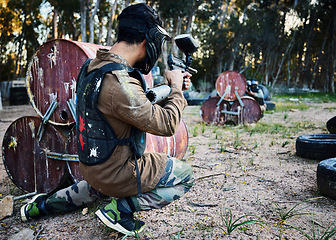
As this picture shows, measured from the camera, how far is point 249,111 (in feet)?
23.6

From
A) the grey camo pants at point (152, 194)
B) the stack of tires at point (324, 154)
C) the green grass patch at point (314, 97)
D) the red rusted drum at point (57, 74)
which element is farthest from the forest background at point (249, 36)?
the grey camo pants at point (152, 194)

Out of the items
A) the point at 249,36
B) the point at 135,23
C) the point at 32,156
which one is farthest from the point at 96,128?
the point at 249,36

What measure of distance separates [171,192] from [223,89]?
5.59 metres

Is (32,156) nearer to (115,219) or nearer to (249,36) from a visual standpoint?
(115,219)

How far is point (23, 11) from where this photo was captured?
20.3 meters

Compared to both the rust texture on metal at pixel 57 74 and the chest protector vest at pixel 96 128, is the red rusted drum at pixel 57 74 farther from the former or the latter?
the chest protector vest at pixel 96 128

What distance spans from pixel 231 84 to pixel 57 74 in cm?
522

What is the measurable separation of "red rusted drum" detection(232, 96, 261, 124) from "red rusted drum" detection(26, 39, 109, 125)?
16.8ft

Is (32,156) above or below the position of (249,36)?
below

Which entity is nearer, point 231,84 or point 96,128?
point 96,128

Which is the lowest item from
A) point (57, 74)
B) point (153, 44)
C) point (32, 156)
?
point (32, 156)

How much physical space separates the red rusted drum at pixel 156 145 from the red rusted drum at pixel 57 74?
241mm

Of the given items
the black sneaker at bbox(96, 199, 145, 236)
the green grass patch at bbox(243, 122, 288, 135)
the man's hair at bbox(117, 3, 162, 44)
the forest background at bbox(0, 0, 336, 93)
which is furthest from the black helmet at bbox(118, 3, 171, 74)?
the forest background at bbox(0, 0, 336, 93)

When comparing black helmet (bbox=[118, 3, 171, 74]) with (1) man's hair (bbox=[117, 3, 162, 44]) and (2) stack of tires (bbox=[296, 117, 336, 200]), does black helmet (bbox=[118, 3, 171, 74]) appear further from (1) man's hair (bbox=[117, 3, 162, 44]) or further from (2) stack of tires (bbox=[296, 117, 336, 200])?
(2) stack of tires (bbox=[296, 117, 336, 200])
